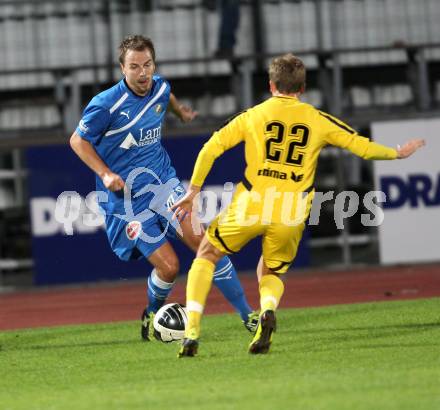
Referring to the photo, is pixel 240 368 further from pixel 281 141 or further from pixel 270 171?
pixel 281 141

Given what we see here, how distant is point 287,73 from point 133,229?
1859mm

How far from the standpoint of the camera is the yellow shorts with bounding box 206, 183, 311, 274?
7.74 metres

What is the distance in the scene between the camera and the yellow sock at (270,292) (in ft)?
25.4

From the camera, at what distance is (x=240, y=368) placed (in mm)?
7238

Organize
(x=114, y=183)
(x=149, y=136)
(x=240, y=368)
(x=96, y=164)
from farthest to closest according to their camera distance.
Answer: (x=149, y=136) < (x=96, y=164) < (x=114, y=183) < (x=240, y=368)

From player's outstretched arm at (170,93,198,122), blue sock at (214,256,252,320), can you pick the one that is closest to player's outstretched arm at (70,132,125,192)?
player's outstretched arm at (170,93,198,122)

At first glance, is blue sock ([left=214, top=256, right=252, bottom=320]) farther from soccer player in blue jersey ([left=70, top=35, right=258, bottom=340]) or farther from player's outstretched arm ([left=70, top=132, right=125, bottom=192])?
player's outstretched arm ([left=70, top=132, right=125, bottom=192])

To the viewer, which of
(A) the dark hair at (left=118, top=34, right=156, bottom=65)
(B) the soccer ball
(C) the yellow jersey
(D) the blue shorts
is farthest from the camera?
(D) the blue shorts

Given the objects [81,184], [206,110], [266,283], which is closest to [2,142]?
[81,184]

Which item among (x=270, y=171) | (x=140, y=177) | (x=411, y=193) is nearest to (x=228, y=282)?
(x=140, y=177)

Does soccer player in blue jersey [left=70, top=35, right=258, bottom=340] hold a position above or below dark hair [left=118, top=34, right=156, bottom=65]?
below

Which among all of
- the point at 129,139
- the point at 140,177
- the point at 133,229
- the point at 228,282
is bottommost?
the point at 228,282

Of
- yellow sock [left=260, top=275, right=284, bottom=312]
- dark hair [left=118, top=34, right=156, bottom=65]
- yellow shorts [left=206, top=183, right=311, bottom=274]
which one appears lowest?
yellow sock [left=260, top=275, right=284, bottom=312]

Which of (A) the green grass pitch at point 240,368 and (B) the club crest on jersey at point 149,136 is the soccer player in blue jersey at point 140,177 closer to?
(B) the club crest on jersey at point 149,136
